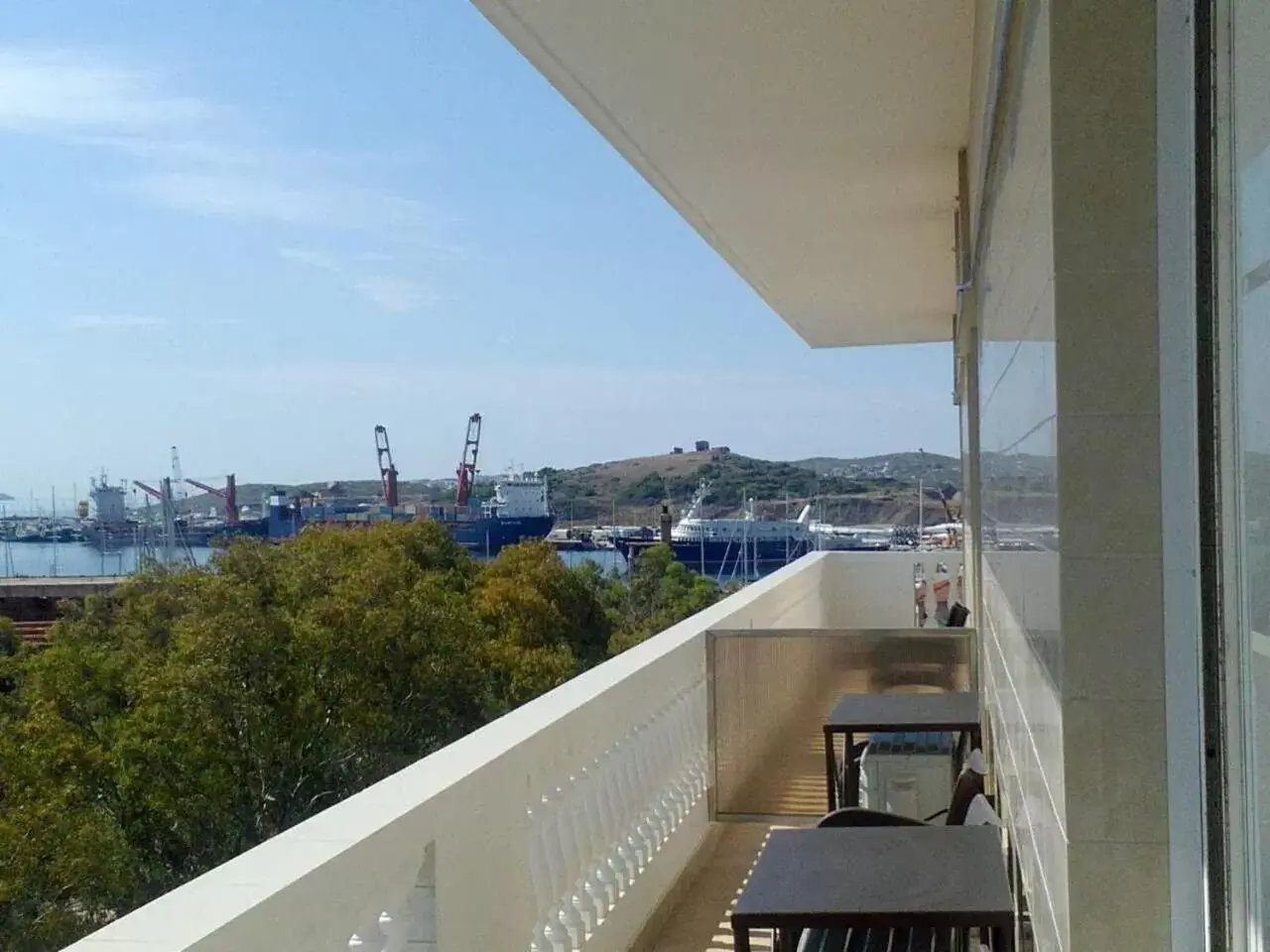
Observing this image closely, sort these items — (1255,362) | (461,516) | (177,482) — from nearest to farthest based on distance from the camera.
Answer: (1255,362) < (461,516) < (177,482)

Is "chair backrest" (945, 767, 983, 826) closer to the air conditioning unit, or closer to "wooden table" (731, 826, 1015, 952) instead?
"wooden table" (731, 826, 1015, 952)

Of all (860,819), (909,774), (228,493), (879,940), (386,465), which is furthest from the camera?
(386,465)

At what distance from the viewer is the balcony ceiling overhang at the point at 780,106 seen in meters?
2.74

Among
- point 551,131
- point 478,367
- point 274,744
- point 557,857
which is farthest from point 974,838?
point 478,367

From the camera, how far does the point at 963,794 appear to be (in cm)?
232

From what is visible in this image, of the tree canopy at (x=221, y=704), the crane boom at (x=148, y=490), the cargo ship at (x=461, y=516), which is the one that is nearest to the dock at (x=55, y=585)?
the tree canopy at (x=221, y=704)

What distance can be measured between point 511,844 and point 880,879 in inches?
30.3

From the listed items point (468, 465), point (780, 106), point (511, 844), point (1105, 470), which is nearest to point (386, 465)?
point (468, 465)

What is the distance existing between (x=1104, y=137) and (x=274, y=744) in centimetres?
2627

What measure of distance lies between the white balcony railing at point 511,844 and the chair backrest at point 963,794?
0.76 metres

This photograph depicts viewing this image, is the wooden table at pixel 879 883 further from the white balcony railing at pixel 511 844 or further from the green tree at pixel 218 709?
the green tree at pixel 218 709

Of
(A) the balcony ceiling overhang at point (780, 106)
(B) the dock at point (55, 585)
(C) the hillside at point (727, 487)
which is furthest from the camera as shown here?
(B) the dock at point (55, 585)

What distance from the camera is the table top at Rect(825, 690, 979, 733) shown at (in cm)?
306

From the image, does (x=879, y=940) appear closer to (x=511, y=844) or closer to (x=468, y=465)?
(x=511, y=844)
